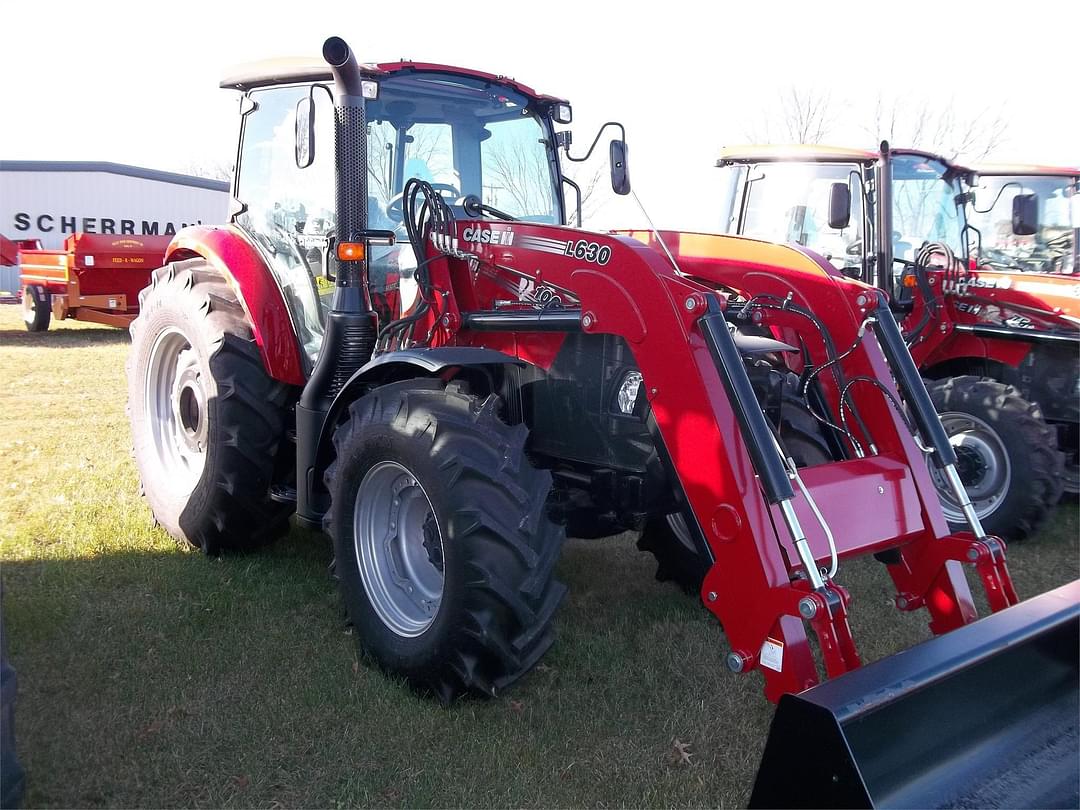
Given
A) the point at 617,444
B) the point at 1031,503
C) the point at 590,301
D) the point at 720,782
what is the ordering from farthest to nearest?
the point at 1031,503 < the point at 617,444 < the point at 590,301 < the point at 720,782

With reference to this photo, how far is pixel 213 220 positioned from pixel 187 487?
26.1 metres

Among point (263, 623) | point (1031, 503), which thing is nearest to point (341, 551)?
point (263, 623)

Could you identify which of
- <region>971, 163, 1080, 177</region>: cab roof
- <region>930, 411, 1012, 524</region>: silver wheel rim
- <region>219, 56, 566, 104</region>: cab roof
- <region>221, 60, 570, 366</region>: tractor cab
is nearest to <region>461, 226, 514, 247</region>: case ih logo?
<region>221, 60, 570, 366</region>: tractor cab

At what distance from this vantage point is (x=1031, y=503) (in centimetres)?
550

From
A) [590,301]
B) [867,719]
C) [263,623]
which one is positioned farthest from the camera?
[263,623]

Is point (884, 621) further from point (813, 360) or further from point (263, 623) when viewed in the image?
point (263, 623)

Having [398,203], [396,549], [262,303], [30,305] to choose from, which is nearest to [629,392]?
[396,549]

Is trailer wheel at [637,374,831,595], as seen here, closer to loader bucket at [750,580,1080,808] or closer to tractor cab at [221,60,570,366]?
loader bucket at [750,580,1080,808]

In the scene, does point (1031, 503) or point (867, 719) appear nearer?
point (867, 719)

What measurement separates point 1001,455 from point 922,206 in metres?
2.00

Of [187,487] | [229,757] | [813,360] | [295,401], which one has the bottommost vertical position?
[229,757]

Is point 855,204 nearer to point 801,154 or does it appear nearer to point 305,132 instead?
point 801,154

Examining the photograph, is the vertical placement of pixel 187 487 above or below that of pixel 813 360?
below

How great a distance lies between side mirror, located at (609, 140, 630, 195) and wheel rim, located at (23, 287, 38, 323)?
14.6 m
